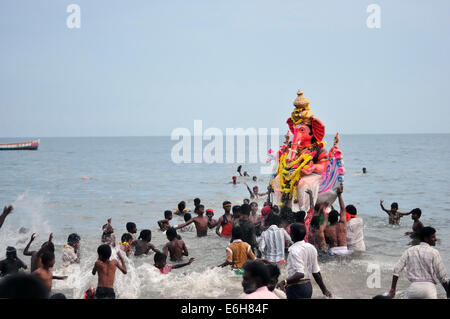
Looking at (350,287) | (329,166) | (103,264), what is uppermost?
(329,166)

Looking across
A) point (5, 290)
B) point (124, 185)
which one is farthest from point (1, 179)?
point (5, 290)

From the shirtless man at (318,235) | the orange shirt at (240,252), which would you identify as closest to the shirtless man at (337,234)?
the shirtless man at (318,235)

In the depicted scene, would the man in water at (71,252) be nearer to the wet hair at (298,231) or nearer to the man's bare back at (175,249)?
the man's bare back at (175,249)

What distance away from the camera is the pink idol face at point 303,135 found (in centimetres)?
1007

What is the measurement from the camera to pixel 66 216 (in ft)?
60.1

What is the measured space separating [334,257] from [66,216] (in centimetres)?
1174

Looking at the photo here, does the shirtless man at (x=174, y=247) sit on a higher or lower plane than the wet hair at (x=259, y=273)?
lower

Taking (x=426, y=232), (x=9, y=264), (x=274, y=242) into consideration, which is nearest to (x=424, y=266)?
(x=426, y=232)

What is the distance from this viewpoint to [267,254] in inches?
319

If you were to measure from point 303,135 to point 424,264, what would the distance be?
15.2 feet

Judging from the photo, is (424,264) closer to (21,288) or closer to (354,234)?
(354,234)

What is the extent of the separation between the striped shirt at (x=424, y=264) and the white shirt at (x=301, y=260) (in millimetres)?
1043

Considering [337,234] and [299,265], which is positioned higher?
[299,265]
